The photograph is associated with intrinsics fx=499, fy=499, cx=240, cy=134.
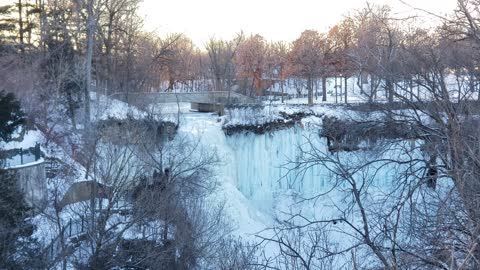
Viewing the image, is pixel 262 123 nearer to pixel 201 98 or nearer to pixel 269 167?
pixel 269 167

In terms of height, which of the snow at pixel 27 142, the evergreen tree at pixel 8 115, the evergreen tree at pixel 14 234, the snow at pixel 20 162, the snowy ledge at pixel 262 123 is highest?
the evergreen tree at pixel 8 115

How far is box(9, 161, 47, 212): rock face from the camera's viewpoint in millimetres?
15156

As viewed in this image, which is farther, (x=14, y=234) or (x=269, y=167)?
(x=269, y=167)

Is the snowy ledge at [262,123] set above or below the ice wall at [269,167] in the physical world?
above

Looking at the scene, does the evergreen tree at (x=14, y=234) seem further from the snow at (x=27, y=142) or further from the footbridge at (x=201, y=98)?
the footbridge at (x=201, y=98)

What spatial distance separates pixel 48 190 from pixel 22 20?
59.7 ft

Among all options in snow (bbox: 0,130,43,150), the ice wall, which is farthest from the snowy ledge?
snow (bbox: 0,130,43,150)

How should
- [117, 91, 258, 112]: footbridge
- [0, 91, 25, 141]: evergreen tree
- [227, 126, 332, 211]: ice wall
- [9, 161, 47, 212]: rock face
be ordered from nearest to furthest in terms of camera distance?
[0, 91, 25, 141]: evergreen tree, [9, 161, 47, 212]: rock face, [227, 126, 332, 211]: ice wall, [117, 91, 258, 112]: footbridge

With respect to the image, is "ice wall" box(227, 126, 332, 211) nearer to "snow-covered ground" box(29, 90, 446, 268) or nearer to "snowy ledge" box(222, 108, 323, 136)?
"snow-covered ground" box(29, 90, 446, 268)

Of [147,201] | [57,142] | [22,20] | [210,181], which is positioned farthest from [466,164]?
[22,20]

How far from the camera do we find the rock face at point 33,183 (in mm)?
15156

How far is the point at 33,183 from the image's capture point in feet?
51.8

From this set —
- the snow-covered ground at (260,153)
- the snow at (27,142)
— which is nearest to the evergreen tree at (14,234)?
the snow at (27,142)

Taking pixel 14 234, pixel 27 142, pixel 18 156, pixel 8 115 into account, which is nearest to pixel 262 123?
pixel 27 142
